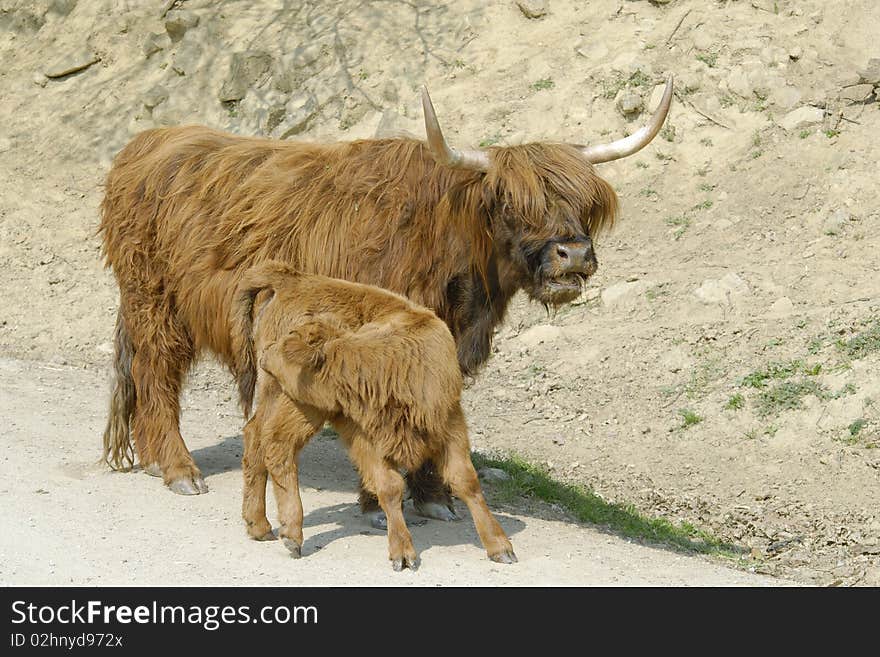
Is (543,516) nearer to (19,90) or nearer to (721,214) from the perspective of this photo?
(721,214)

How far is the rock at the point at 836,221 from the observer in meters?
11.1

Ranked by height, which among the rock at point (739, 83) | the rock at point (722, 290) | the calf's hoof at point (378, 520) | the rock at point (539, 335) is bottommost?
the rock at point (539, 335)

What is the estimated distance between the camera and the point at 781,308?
10.4 metres

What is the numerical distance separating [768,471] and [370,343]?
13.4 feet

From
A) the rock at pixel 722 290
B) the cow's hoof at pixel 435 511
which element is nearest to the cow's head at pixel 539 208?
the cow's hoof at pixel 435 511

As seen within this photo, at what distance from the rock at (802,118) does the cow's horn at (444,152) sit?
6.14 metres

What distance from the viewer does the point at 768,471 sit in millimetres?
8766

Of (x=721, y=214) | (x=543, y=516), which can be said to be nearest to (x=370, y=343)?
(x=543, y=516)

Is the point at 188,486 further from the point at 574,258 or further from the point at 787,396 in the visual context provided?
the point at 787,396

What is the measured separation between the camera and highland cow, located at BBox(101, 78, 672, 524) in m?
6.84

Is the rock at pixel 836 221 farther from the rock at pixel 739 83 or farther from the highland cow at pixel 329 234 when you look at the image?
the highland cow at pixel 329 234

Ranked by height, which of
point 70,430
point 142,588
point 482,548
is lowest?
point 70,430

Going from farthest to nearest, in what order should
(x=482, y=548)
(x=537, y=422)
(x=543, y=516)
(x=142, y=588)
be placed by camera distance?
(x=537, y=422) → (x=543, y=516) → (x=482, y=548) → (x=142, y=588)

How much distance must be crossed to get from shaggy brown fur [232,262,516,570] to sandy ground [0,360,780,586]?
0.21 metres
